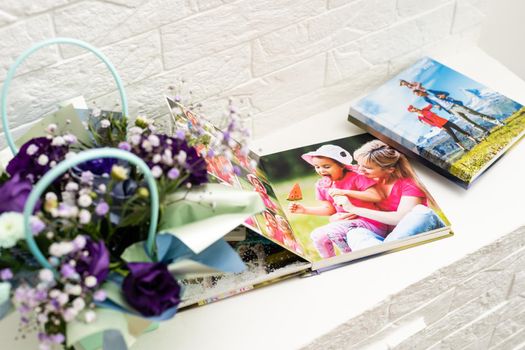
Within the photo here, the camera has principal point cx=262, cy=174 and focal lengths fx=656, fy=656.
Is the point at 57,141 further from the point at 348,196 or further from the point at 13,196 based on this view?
the point at 348,196

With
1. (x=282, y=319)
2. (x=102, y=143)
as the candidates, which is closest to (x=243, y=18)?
(x=102, y=143)

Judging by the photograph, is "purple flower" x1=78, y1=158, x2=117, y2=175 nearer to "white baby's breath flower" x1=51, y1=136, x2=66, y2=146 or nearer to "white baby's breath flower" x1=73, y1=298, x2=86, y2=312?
"white baby's breath flower" x1=51, y1=136, x2=66, y2=146

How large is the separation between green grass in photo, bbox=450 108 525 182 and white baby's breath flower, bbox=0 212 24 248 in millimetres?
684

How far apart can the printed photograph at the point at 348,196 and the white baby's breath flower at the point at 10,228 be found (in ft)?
1.19

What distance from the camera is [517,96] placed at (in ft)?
4.05

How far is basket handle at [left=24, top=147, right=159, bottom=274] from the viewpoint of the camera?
23.0 inches

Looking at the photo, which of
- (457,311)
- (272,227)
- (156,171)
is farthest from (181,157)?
(457,311)

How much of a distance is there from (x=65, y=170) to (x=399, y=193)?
1.88 ft

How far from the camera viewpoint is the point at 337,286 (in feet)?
3.03

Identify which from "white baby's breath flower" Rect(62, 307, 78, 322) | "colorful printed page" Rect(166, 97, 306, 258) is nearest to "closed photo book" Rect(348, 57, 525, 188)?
"colorful printed page" Rect(166, 97, 306, 258)

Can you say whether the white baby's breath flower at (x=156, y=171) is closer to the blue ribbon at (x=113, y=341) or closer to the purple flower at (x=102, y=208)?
the purple flower at (x=102, y=208)

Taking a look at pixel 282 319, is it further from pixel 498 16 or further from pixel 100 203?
pixel 498 16

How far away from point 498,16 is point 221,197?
113 centimetres

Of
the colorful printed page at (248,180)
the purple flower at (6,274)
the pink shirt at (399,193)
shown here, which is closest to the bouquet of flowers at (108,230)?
the purple flower at (6,274)
